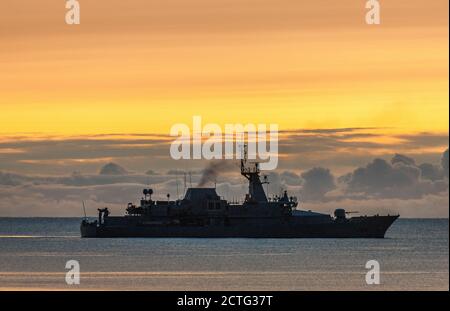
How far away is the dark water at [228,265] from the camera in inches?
2793

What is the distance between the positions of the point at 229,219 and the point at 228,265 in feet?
126

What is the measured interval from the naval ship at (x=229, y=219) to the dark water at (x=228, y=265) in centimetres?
127

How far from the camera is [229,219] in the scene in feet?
416

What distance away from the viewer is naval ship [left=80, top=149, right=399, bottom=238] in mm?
125562
